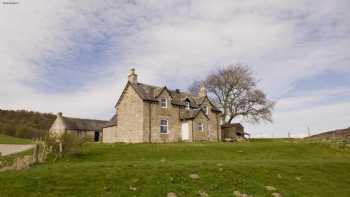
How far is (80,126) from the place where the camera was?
73.4 meters

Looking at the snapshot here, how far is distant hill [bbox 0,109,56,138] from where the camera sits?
274 feet

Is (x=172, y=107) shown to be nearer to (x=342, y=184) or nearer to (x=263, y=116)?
(x=263, y=116)

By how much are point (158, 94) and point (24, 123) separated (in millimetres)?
67836

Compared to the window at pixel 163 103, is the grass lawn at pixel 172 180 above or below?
below

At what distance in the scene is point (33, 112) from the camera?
11088 cm

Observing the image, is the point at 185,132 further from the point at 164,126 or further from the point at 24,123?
the point at 24,123

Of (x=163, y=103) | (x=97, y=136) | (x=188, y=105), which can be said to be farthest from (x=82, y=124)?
(x=163, y=103)

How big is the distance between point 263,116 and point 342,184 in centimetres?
4443

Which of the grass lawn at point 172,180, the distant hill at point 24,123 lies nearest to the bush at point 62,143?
the grass lawn at point 172,180

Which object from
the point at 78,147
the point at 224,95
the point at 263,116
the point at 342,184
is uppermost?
the point at 224,95

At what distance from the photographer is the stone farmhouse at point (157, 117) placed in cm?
4440

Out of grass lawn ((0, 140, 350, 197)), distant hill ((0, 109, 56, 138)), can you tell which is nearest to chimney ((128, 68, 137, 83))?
grass lawn ((0, 140, 350, 197))

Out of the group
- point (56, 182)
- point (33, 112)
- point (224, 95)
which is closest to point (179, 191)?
point (56, 182)

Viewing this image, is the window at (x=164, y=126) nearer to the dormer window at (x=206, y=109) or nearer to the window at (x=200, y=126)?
the window at (x=200, y=126)
